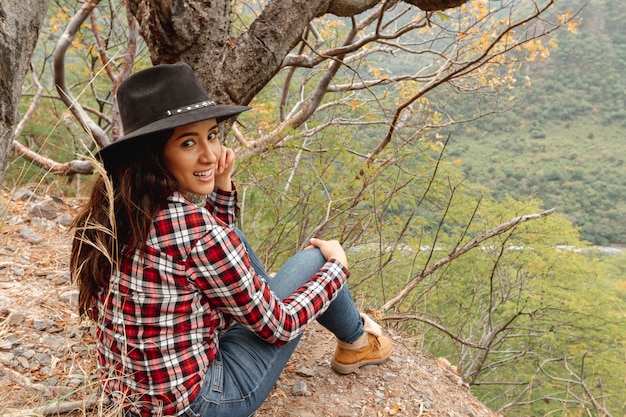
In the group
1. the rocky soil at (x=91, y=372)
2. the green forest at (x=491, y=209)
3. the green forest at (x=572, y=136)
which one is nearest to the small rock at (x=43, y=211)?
the green forest at (x=491, y=209)

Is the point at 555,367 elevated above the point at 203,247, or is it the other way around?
the point at 203,247

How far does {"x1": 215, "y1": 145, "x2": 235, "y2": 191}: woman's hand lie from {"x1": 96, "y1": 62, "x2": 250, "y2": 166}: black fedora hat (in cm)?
36

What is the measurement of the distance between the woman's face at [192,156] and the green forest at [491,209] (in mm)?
292

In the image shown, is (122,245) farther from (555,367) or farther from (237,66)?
(555,367)

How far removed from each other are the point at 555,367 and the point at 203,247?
13948 mm

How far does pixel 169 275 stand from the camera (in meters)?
1.28

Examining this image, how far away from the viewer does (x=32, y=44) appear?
3.19 ft

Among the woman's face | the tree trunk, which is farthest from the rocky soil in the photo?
the tree trunk

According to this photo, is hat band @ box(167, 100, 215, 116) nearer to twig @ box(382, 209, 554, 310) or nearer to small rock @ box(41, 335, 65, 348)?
small rock @ box(41, 335, 65, 348)

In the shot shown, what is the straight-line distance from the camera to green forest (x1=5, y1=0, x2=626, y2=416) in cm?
390

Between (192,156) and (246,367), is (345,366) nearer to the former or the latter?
(246,367)

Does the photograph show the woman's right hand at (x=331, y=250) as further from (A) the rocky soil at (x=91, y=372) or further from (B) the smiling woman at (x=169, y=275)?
(A) the rocky soil at (x=91, y=372)

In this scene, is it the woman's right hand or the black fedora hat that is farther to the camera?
the woman's right hand

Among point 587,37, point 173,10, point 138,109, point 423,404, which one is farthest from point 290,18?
point 587,37
